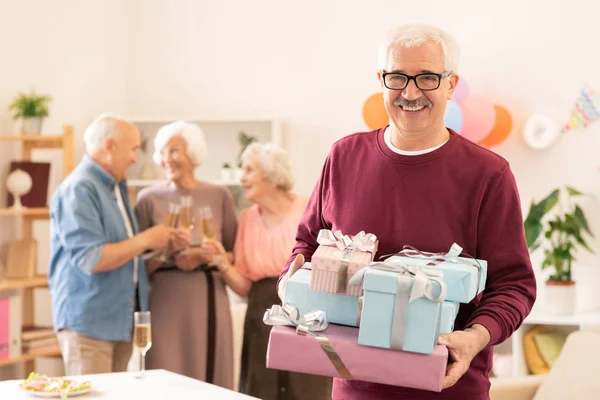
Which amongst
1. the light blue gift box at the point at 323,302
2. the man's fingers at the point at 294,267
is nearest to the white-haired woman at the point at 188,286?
the man's fingers at the point at 294,267

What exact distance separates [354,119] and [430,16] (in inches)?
31.0

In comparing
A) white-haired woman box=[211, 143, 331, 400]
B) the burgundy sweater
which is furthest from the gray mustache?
white-haired woman box=[211, 143, 331, 400]

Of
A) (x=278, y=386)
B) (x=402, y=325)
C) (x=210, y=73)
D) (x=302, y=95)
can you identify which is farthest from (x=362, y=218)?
(x=210, y=73)

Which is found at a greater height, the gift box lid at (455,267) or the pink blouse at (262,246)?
the gift box lid at (455,267)

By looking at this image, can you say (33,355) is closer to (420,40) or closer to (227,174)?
(227,174)

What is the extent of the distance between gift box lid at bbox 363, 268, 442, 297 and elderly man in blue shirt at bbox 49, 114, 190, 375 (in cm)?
211

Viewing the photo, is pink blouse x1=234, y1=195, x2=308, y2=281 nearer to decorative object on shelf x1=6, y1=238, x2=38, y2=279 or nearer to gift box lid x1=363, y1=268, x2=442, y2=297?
decorative object on shelf x1=6, y1=238, x2=38, y2=279

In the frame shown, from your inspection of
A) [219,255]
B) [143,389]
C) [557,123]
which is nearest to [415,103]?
[143,389]

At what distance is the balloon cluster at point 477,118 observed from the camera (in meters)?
4.66

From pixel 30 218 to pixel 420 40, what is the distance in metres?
3.78

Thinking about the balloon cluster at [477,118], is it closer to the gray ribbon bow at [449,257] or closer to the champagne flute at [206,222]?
the champagne flute at [206,222]

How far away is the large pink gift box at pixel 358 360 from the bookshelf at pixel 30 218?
331cm

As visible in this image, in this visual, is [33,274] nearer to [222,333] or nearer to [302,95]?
[222,333]

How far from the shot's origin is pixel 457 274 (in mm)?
1587
